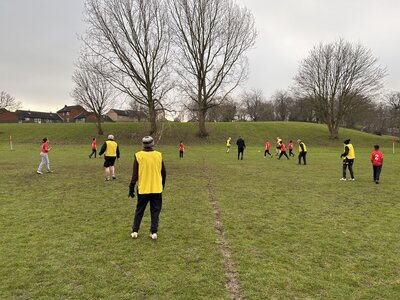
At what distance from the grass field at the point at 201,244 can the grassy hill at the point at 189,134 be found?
106 ft

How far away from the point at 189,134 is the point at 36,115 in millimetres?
87424

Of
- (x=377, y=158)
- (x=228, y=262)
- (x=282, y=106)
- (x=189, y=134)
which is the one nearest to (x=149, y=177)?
(x=228, y=262)

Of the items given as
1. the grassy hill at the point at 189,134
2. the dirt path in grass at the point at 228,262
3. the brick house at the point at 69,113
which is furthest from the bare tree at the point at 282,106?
the dirt path in grass at the point at 228,262

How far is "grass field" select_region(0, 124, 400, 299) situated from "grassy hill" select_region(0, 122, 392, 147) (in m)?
32.2

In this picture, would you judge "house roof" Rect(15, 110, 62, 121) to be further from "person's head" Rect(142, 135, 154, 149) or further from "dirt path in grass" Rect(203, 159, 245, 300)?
"person's head" Rect(142, 135, 154, 149)

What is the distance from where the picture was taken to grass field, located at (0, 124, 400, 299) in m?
4.39

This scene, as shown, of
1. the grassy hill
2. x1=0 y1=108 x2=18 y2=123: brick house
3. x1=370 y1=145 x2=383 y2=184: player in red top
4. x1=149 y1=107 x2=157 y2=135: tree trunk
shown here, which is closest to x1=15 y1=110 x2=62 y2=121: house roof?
x1=0 y1=108 x2=18 y2=123: brick house

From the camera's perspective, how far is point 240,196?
422 inches

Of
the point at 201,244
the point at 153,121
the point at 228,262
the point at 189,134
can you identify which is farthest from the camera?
the point at 189,134

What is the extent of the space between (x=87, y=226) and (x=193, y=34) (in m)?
37.0

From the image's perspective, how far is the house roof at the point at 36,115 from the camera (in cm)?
10525

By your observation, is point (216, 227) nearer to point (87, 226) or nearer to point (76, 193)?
point (87, 226)

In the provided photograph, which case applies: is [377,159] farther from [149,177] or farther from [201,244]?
[149,177]

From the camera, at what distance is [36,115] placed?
111 metres
